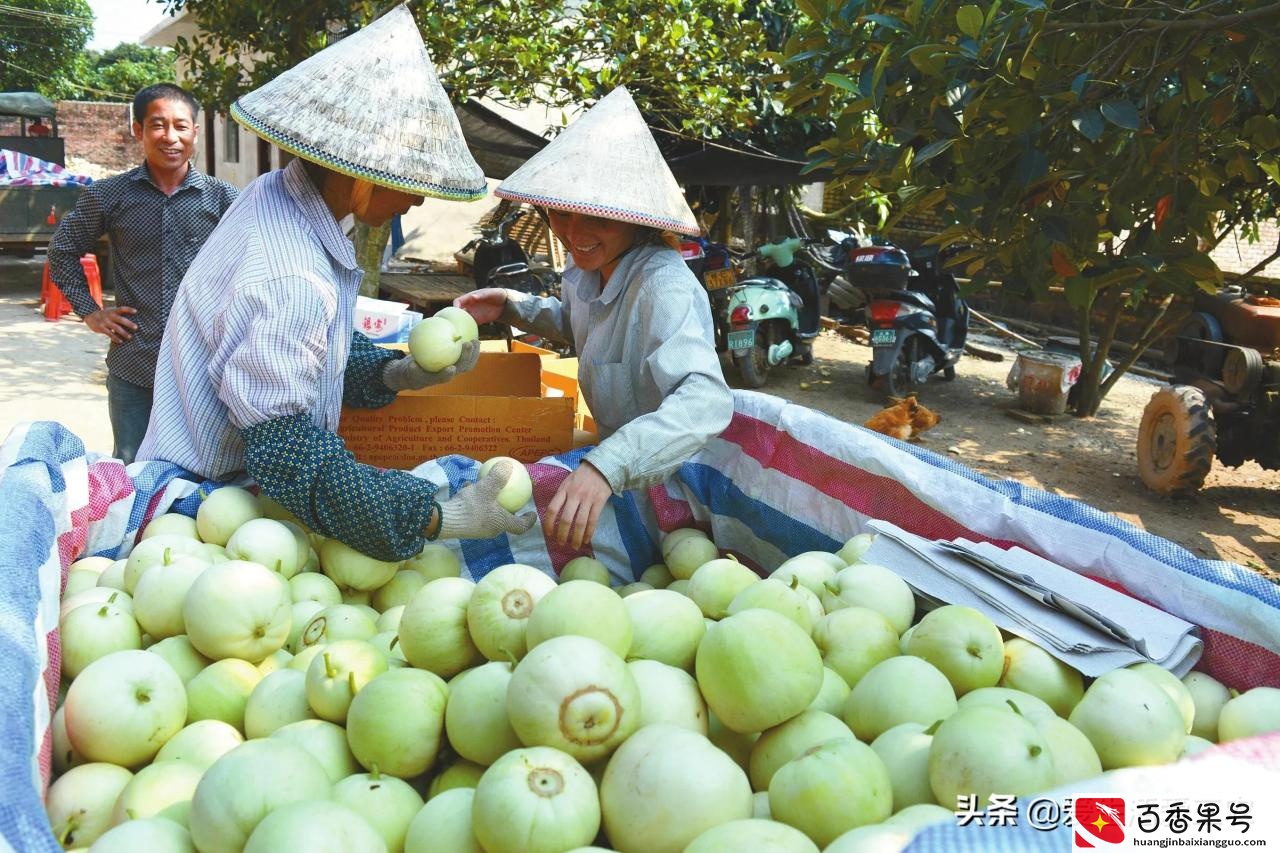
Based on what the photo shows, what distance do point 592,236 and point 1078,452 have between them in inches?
221

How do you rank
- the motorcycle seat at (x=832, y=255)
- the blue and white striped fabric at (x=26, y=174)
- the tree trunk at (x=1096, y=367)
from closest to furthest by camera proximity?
the tree trunk at (x=1096, y=367)
the motorcycle seat at (x=832, y=255)
the blue and white striped fabric at (x=26, y=174)

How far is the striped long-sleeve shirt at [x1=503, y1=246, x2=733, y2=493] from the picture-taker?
236 centimetres

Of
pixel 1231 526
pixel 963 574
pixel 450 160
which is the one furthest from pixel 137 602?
pixel 1231 526

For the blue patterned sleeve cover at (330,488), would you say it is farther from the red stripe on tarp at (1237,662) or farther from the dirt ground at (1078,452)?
the dirt ground at (1078,452)

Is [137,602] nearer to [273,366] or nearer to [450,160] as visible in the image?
[273,366]

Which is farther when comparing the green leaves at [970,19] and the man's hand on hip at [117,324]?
the man's hand on hip at [117,324]

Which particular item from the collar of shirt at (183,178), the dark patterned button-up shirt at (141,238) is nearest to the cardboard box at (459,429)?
the dark patterned button-up shirt at (141,238)

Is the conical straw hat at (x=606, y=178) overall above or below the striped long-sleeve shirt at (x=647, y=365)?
above

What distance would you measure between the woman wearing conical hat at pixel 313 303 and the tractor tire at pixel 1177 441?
467cm

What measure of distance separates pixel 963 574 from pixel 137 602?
1.73m

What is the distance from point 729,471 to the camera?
292 cm

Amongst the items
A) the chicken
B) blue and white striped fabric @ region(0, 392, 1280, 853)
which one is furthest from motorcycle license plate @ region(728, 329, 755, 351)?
blue and white striped fabric @ region(0, 392, 1280, 853)

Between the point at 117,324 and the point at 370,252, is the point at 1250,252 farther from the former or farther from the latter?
the point at 117,324

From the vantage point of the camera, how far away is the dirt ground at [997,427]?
580 cm
